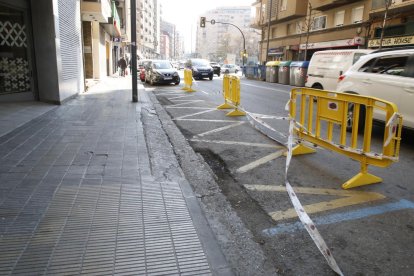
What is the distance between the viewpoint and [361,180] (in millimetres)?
4727

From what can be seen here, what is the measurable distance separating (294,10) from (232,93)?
29108 millimetres

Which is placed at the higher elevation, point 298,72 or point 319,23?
point 319,23

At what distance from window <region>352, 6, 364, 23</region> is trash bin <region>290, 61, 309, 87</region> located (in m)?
7.24

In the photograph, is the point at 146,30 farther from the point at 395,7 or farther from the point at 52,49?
the point at 52,49

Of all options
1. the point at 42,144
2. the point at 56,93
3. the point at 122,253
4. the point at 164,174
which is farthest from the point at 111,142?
the point at 56,93

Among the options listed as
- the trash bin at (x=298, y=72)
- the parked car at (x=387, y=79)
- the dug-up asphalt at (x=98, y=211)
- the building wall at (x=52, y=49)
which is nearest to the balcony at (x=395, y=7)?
the trash bin at (x=298, y=72)

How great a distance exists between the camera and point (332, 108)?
5555 mm

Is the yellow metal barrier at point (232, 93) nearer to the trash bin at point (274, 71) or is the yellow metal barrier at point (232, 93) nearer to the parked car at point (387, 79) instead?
the parked car at point (387, 79)

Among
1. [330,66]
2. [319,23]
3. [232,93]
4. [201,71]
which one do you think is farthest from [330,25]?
[232,93]

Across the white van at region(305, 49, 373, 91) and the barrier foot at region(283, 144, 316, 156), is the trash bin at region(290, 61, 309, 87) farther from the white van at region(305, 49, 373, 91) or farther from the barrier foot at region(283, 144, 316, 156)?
the barrier foot at region(283, 144, 316, 156)

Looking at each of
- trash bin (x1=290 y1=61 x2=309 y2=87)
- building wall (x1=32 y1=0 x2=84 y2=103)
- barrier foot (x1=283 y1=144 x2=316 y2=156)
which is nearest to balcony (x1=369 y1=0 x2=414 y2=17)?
trash bin (x1=290 y1=61 x2=309 y2=87)

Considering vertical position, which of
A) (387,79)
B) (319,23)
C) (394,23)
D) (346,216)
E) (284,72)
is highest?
(319,23)

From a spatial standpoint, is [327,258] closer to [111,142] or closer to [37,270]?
[37,270]

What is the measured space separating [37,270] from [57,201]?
1.19 m
